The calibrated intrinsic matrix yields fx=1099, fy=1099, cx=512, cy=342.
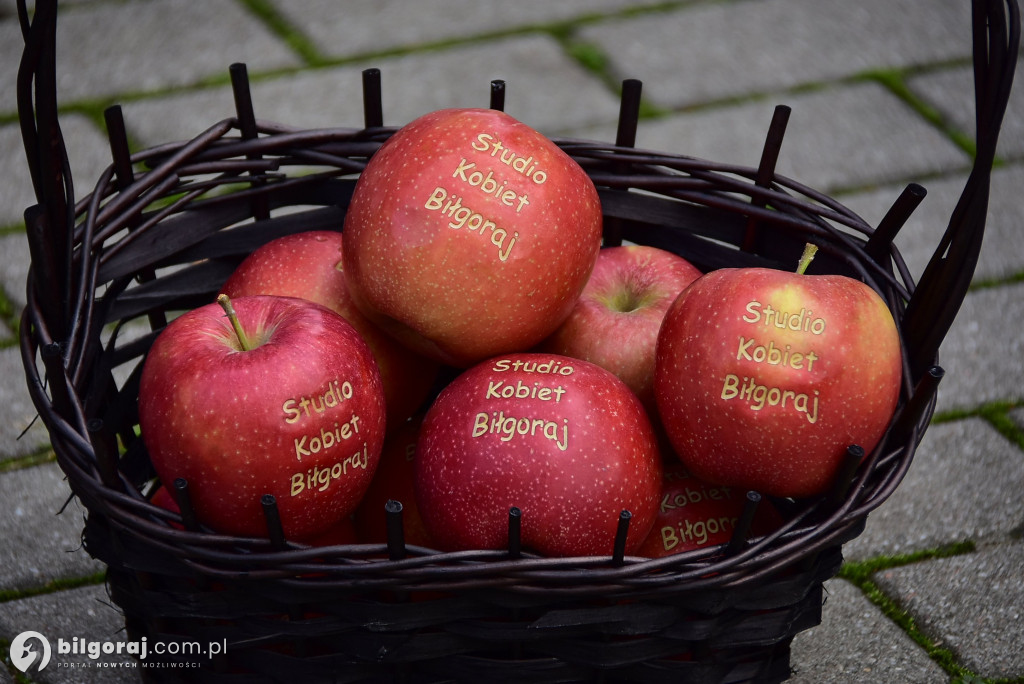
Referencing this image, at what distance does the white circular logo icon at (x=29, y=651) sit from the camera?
4.28 ft

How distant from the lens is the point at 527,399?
1.08 meters

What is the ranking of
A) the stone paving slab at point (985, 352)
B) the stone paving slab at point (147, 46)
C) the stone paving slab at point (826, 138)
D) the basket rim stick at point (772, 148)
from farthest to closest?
1. the stone paving slab at point (147, 46)
2. the stone paving slab at point (826, 138)
3. the stone paving slab at point (985, 352)
4. the basket rim stick at point (772, 148)

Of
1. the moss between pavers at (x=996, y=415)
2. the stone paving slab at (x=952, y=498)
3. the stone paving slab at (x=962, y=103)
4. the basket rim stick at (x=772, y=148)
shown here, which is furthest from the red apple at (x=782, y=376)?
the stone paving slab at (x=962, y=103)

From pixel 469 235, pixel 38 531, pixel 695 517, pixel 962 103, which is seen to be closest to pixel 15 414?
pixel 38 531

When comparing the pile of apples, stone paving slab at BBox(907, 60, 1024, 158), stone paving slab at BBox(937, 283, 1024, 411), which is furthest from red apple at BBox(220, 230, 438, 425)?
stone paving slab at BBox(907, 60, 1024, 158)

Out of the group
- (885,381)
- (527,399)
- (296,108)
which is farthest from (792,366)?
(296,108)

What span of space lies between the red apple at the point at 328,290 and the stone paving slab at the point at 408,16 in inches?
57.4

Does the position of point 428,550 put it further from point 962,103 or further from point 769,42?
point 769,42

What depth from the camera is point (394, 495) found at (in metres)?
1.22

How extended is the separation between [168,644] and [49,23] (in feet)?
1.94

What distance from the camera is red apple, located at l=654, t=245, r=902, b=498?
1054 mm

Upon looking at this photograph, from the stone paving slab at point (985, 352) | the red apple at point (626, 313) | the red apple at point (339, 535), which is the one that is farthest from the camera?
the stone paving slab at point (985, 352)

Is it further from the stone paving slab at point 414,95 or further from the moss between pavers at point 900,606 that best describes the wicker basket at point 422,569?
the stone paving slab at point 414,95

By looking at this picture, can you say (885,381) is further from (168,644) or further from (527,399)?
(168,644)
